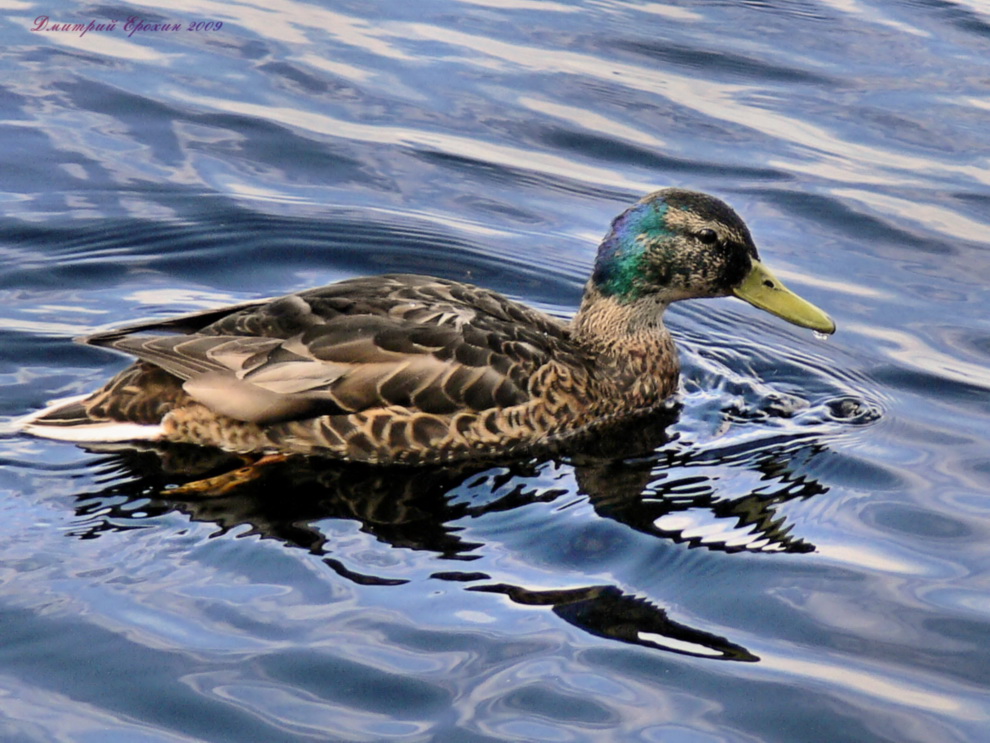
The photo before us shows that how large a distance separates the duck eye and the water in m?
0.89

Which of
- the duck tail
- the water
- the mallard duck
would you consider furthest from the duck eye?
the duck tail

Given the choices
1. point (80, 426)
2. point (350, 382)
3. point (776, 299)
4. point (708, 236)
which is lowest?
point (80, 426)

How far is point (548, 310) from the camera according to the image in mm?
9898

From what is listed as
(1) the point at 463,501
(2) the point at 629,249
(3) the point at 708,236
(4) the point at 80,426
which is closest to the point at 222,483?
(4) the point at 80,426

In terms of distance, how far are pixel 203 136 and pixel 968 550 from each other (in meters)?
6.54

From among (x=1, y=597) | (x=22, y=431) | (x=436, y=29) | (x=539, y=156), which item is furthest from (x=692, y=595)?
(x=436, y=29)

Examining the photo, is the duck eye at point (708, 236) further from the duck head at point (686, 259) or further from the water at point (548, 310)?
the water at point (548, 310)

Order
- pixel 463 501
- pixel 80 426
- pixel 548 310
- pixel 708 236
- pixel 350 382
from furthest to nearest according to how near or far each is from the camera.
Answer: pixel 548 310 < pixel 708 236 < pixel 350 382 < pixel 80 426 < pixel 463 501

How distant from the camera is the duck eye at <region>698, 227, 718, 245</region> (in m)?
8.60

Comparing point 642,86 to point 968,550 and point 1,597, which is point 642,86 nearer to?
point 968,550

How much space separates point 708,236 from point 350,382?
2184 millimetres

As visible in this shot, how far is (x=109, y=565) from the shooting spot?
6.62 metres

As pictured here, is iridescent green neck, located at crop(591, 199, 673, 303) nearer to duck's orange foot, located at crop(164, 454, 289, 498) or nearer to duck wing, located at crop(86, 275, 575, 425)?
duck wing, located at crop(86, 275, 575, 425)

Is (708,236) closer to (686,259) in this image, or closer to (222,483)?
(686,259)
